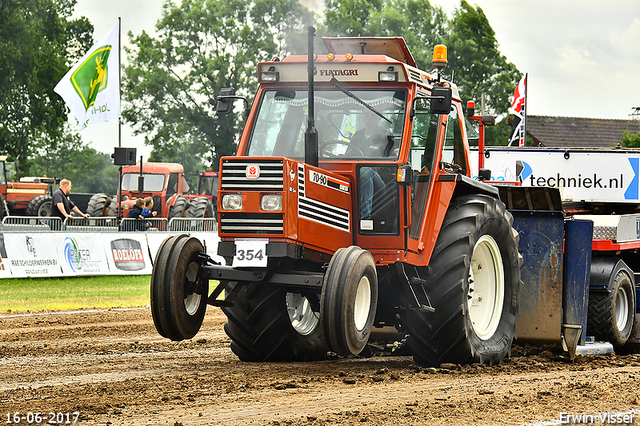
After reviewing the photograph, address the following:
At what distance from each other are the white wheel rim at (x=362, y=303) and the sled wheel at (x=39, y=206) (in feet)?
82.7

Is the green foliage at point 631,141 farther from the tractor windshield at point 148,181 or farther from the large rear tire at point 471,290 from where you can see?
the large rear tire at point 471,290

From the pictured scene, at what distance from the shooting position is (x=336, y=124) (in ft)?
24.4

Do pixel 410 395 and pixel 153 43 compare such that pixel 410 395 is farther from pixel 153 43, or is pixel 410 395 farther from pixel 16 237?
pixel 153 43

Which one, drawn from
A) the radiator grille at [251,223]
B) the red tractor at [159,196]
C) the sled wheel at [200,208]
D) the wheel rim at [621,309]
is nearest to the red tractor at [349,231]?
the radiator grille at [251,223]

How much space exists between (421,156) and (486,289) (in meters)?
1.50

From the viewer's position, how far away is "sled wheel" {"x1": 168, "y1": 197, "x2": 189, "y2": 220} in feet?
90.7

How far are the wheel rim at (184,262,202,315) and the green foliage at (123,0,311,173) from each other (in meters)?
44.0

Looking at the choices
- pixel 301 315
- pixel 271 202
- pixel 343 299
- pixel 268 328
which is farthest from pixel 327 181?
pixel 301 315

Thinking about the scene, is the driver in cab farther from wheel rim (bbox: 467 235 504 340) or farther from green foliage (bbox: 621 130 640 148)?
green foliage (bbox: 621 130 640 148)

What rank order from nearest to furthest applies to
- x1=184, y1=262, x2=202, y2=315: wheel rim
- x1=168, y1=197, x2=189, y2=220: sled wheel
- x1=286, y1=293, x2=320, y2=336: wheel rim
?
x1=184, y1=262, x2=202, y2=315: wheel rim, x1=286, y1=293, x2=320, y2=336: wheel rim, x1=168, y1=197, x2=189, y2=220: sled wheel

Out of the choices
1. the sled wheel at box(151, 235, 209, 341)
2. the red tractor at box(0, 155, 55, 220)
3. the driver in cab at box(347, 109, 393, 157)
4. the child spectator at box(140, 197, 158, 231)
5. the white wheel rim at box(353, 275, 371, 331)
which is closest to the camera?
the white wheel rim at box(353, 275, 371, 331)

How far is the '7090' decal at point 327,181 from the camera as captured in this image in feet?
22.4

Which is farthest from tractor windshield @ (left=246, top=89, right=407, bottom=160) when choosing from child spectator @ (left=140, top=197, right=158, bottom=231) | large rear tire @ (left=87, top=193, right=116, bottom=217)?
large rear tire @ (left=87, top=193, right=116, bottom=217)

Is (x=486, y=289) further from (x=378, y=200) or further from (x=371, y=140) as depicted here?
(x=371, y=140)
